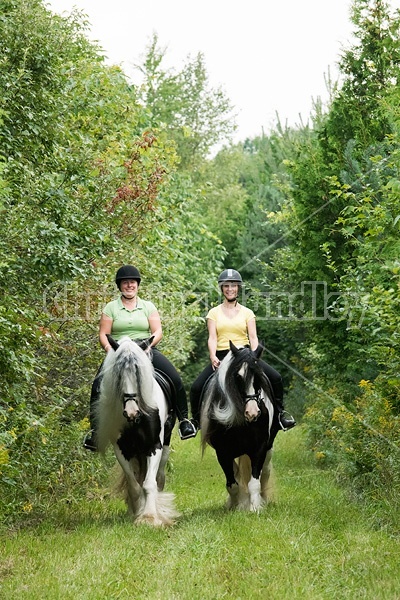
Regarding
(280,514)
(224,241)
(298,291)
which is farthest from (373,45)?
(224,241)

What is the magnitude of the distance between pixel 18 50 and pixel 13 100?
1.95 ft

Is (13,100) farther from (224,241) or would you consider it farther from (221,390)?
(224,241)

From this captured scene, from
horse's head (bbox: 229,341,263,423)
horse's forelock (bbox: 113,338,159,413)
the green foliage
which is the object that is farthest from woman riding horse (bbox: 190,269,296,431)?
the green foliage

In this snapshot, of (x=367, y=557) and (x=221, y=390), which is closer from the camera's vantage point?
(x=367, y=557)

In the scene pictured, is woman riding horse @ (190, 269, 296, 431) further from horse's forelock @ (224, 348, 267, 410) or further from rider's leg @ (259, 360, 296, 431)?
horse's forelock @ (224, 348, 267, 410)

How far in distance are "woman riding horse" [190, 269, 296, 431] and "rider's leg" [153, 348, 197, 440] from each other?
0.38 m

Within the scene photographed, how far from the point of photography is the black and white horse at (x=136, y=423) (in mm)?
9703

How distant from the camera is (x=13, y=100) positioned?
10.6m

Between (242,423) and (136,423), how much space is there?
4.07 ft

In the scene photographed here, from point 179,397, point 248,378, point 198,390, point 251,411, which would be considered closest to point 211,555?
point 251,411

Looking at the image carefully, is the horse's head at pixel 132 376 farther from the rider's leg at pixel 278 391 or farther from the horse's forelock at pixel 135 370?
the rider's leg at pixel 278 391

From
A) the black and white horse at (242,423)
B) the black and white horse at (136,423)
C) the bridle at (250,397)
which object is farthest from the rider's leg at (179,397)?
the bridle at (250,397)

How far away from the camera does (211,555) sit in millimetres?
8078

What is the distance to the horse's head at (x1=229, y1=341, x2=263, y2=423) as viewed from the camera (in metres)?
10.2
